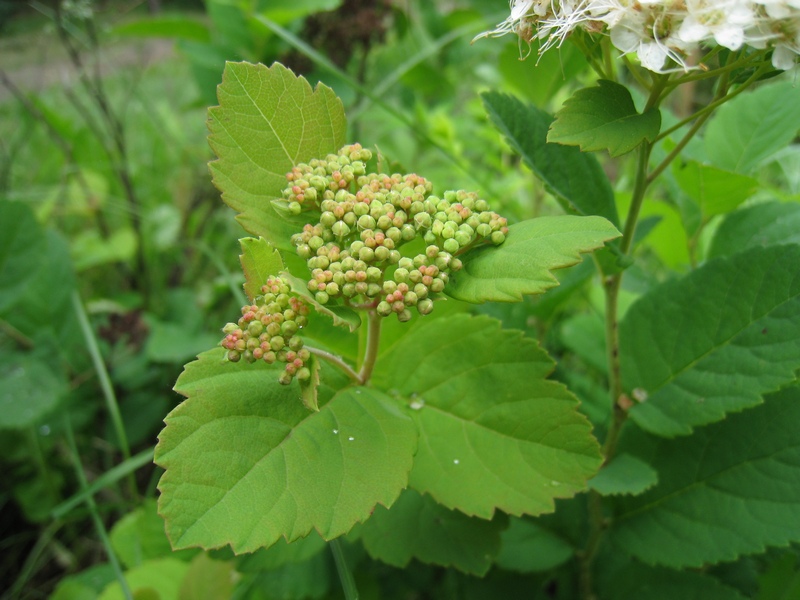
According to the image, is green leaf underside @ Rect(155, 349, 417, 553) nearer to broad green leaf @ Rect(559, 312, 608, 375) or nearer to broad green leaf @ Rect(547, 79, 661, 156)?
broad green leaf @ Rect(547, 79, 661, 156)

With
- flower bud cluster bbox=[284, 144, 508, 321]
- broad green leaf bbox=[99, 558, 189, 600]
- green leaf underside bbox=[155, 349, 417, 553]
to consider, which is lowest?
broad green leaf bbox=[99, 558, 189, 600]

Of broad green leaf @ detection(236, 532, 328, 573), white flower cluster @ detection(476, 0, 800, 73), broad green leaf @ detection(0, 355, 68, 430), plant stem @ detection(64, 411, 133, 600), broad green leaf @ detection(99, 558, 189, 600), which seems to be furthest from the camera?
broad green leaf @ detection(0, 355, 68, 430)

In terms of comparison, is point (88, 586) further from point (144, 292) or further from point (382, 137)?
point (382, 137)

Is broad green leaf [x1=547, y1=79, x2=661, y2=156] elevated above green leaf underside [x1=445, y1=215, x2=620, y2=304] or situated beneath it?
elevated above

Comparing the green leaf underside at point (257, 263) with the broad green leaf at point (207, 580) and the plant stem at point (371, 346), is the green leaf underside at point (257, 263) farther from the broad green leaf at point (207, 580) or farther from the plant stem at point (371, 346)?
the broad green leaf at point (207, 580)

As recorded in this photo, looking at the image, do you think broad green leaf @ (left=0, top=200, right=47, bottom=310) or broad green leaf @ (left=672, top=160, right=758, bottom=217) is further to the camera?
broad green leaf @ (left=0, top=200, right=47, bottom=310)

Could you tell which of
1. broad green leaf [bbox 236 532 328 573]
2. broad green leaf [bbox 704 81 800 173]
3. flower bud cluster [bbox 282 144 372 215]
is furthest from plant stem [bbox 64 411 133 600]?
broad green leaf [bbox 704 81 800 173]

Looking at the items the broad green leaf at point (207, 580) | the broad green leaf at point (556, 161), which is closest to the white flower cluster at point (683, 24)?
the broad green leaf at point (556, 161)

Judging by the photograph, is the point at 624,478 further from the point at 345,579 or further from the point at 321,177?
the point at 321,177
